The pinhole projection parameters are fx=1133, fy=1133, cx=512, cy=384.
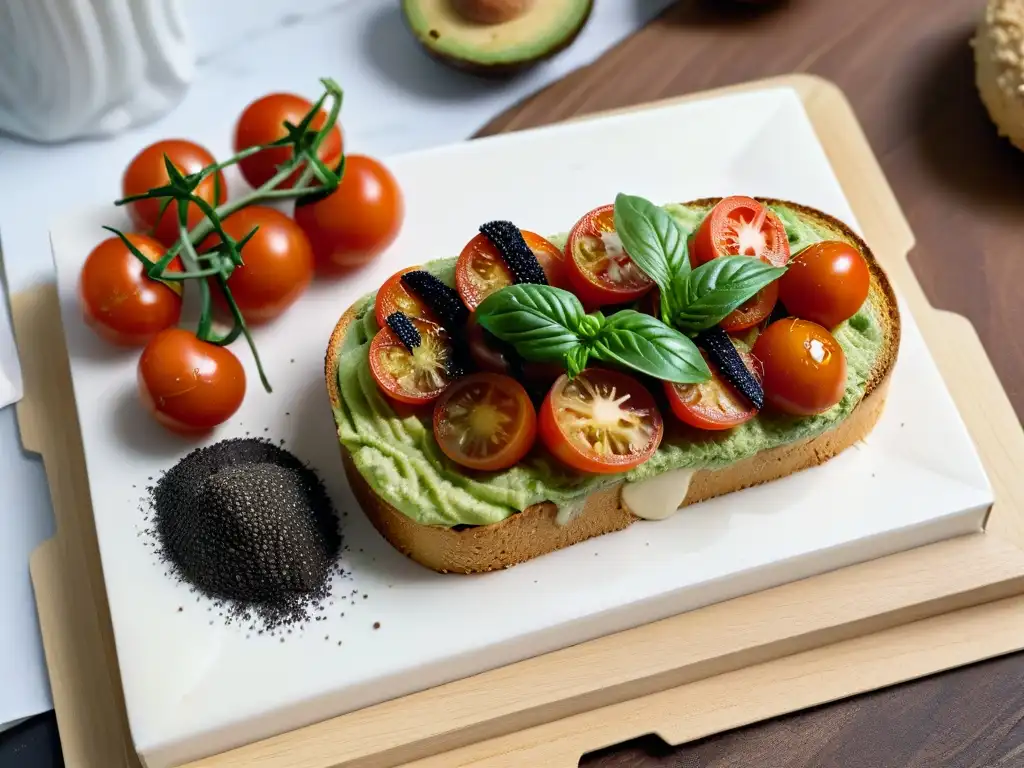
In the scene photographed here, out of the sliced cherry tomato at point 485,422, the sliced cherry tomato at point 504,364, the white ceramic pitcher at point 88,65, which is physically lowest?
the sliced cherry tomato at point 485,422

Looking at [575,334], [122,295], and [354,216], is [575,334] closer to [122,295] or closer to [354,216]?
[354,216]

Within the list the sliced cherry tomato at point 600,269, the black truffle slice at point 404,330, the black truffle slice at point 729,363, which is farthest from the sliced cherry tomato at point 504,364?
the black truffle slice at point 729,363

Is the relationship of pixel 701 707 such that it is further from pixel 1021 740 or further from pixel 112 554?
pixel 112 554

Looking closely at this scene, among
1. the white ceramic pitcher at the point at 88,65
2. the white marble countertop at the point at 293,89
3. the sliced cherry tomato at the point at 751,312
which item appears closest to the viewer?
the sliced cherry tomato at the point at 751,312

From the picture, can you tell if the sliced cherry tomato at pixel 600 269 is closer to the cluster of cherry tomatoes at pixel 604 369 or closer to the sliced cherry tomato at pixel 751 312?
the cluster of cherry tomatoes at pixel 604 369

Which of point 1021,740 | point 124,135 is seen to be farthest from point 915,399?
point 124,135

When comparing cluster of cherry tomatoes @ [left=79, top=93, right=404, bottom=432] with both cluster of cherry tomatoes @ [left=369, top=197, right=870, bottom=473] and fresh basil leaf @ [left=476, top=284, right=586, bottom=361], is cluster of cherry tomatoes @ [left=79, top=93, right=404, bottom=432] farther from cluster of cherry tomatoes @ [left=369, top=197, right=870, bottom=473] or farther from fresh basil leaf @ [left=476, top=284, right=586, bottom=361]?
fresh basil leaf @ [left=476, top=284, right=586, bottom=361]

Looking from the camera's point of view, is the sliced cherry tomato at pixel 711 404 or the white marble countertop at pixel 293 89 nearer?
the sliced cherry tomato at pixel 711 404
